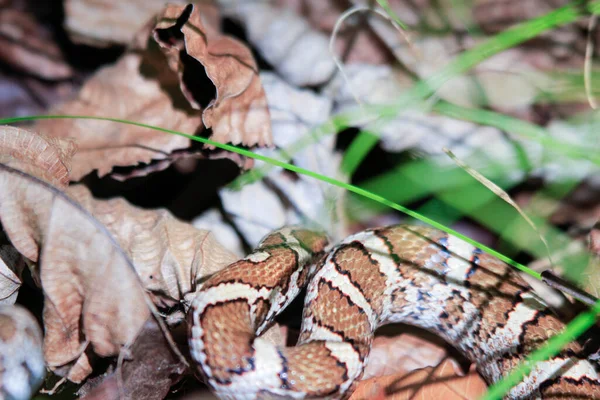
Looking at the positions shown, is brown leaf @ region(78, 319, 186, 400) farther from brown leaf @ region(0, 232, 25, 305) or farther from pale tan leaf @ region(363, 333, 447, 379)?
pale tan leaf @ region(363, 333, 447, 379)

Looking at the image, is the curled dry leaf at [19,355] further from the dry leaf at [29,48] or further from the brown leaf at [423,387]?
the dry leaf at [29,48]

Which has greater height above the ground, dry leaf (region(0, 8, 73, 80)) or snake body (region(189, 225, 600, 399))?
dry leaf (region(0, 8, 73, 80))

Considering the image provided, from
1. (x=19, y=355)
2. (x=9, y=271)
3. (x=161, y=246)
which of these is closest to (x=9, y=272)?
(x=9, y=271)

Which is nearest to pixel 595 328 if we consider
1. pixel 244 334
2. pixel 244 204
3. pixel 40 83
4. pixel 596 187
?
pixel 596 187

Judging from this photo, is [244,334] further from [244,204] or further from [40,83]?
[40,83]

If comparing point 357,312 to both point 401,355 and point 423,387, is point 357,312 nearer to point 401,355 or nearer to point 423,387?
point 401,355

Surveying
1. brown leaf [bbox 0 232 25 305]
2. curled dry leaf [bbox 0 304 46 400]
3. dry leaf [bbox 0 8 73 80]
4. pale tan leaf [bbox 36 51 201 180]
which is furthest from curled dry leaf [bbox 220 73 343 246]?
dry leaf [bbox 0 8 73 80]
